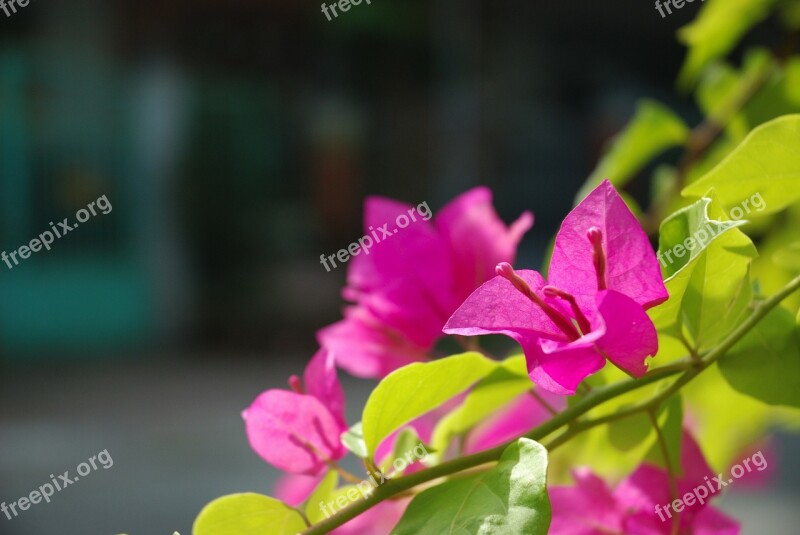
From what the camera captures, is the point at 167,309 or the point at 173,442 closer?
the point at 173,442

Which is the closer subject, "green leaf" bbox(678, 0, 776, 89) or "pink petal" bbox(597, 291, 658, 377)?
"pink petal" bbox(597, 291, 658, 377)

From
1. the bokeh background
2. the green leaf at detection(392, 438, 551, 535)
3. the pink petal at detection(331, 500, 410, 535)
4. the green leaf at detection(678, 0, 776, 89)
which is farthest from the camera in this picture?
the bokeh background

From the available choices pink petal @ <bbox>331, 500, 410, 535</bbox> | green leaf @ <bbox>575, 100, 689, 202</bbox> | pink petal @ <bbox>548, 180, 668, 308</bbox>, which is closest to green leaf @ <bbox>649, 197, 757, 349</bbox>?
pink petal @ <bbox>548, 180, 668, 308</bbox>

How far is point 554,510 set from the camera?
0.27 metres

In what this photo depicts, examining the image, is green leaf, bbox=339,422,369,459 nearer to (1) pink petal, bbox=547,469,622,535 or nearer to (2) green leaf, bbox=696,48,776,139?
(1) pink petal, bbox=547,469,622,535

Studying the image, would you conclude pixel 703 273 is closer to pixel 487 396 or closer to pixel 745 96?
pixel 487 396

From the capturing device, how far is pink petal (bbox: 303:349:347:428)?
249 millimetres

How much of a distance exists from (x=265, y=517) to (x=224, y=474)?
317cm

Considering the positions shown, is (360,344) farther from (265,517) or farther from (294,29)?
(294,29)

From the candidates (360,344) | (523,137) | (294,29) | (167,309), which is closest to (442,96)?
(523,137)

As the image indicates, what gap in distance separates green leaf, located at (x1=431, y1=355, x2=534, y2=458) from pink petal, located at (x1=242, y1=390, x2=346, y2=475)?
3cm

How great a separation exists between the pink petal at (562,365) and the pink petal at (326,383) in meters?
0.07

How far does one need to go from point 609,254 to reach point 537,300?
17 millimetres

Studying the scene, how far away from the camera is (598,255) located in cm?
19
